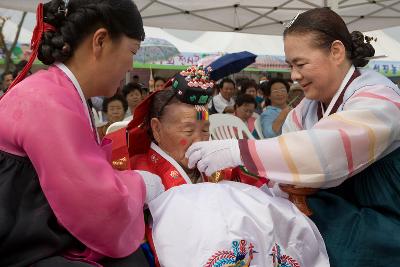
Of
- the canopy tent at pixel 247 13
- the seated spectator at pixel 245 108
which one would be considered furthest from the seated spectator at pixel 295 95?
the canopy tent at pixel 247 13

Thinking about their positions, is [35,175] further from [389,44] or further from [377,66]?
[377,66]

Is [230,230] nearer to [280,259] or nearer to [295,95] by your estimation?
[280,259]

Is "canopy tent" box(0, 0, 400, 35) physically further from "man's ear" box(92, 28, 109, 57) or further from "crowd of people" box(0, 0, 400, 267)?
"man's ear" box(92, 28, 109, 57)

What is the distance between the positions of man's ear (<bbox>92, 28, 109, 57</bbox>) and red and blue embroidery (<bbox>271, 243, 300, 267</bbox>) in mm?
760

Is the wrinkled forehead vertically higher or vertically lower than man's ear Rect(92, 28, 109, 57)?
lower

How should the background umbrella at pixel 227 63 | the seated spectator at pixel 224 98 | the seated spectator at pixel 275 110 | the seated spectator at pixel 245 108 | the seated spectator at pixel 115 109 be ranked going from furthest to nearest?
the seated spectator at pixel 224 98
the seated spectator at pixel 245 108
the seated spectator at pixel 115 109
the seated spectator at pixel 275 110
the background umbrella at pixel 227 63

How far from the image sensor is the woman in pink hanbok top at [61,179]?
3.60 ft

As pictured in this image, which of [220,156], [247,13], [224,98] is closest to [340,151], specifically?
[220,156]

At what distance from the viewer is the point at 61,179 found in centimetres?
109

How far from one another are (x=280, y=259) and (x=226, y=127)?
2363 millimetres

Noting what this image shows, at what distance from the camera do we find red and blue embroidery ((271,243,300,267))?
1.32m

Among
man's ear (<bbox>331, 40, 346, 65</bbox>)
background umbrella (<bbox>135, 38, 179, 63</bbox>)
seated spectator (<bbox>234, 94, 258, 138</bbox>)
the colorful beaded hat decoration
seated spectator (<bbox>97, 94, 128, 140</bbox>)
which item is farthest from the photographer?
background umbrella (<bbox>135, 38, 179, 63</bbox>)

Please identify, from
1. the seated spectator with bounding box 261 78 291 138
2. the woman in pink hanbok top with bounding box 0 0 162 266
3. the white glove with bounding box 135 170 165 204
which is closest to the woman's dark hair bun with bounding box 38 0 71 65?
the woman in pink hanbok top with bounding box 0 0 162 266

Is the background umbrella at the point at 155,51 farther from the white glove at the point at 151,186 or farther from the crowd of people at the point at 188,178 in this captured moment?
the white glove at the point at 151,186
